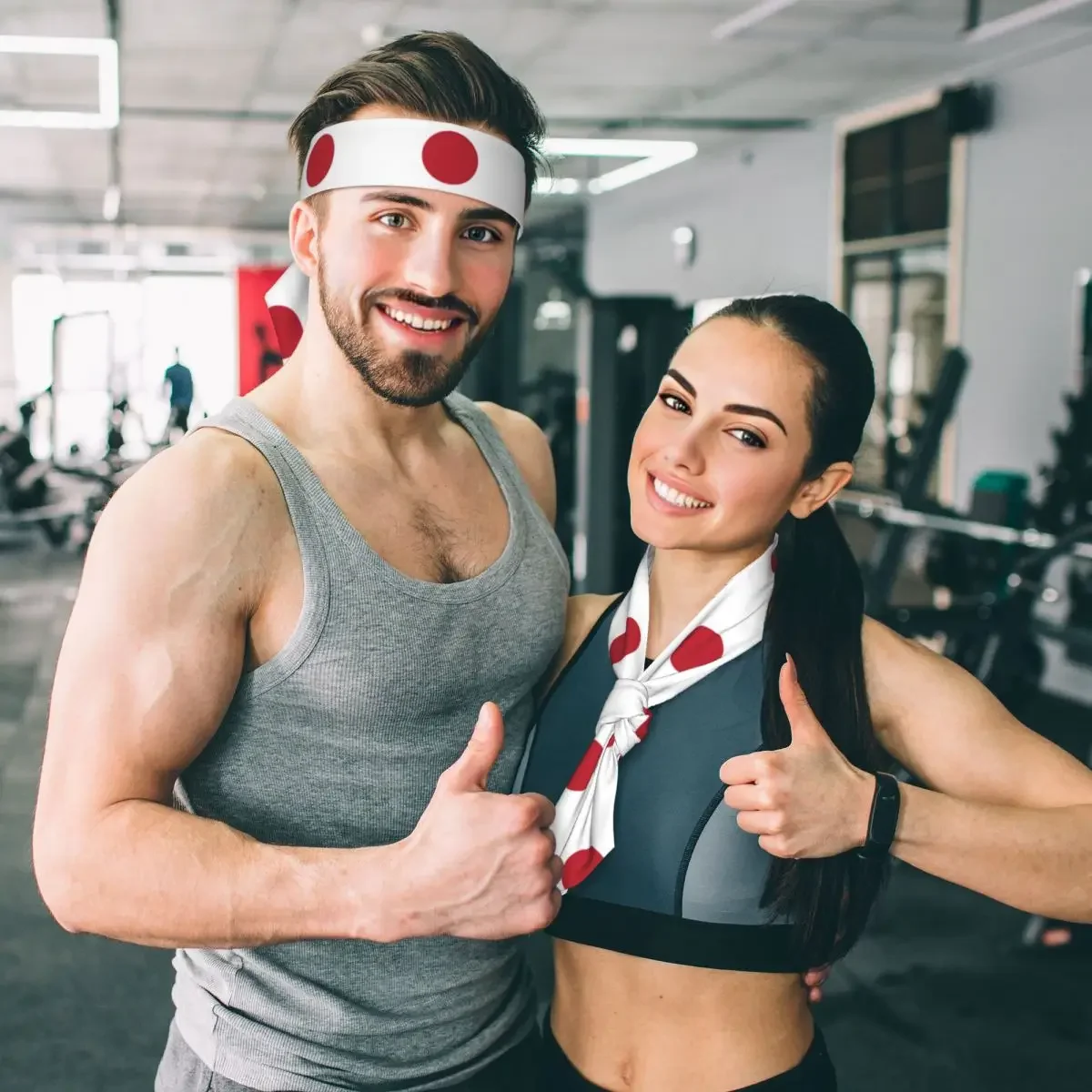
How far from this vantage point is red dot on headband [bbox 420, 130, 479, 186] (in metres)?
1.23

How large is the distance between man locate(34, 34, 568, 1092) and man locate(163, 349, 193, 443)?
2609 mm

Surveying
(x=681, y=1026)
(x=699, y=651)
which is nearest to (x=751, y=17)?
(x=699, y=651)

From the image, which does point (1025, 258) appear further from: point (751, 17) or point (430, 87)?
point (430, 87)

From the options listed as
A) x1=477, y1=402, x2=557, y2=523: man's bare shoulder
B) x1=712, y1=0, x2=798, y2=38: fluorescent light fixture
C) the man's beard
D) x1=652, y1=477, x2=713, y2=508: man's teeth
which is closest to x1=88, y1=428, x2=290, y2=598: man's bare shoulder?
the man's beard

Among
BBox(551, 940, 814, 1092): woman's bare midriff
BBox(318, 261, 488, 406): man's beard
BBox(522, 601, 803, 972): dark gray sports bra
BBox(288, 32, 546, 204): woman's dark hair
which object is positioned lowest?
BBox(551, 940, 814, 1092): woman's bare midriff

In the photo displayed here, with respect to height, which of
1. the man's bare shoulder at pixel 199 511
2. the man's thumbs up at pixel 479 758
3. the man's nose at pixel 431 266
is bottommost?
the man's thumbs up at pixel 479 758

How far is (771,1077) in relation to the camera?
49.8 inches

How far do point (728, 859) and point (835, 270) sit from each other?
745cm

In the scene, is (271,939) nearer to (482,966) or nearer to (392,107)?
(482,966)

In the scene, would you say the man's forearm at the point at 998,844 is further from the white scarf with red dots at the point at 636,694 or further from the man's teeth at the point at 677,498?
the man's teeth at the point at 677,498

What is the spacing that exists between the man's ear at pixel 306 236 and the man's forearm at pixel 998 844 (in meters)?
0.83

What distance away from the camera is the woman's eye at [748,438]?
1253 millimetres

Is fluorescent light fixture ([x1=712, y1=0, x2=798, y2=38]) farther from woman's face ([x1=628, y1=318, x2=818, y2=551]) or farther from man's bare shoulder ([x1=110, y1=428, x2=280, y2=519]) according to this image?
man's bare shoulder ([x1=110, y1=428, x2=280, y2=519])

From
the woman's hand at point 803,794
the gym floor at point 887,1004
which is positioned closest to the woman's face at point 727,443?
the woman's hand at point 803,794
